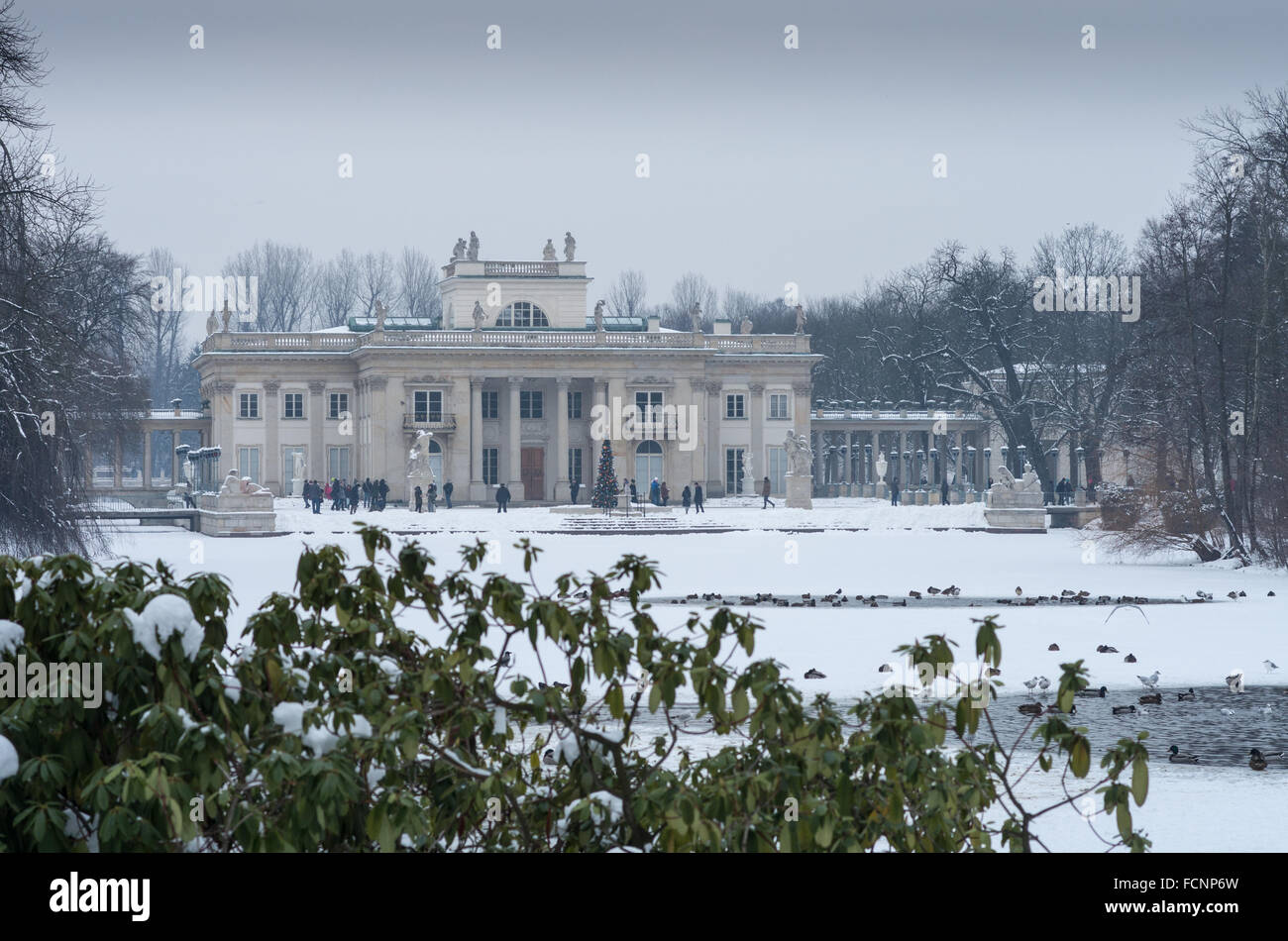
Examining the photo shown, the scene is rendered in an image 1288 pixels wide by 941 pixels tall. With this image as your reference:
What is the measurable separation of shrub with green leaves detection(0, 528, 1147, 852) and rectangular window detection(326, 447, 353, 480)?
2808 inches

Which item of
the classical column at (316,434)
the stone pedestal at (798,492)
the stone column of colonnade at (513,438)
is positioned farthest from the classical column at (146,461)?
the stone pedestal at (798,492)

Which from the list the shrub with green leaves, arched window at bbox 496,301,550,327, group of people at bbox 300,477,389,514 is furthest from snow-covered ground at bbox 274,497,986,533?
the shrub with green leaves

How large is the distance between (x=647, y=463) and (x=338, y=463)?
14.0m

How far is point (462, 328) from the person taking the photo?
7600cm

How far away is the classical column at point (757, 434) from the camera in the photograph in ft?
253

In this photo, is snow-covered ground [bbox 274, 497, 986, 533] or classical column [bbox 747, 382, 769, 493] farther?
classical column [bbox 747, 382, 769, 493]

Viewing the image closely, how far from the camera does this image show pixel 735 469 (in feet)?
254

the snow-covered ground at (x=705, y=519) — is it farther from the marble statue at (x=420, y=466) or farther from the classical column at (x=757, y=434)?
the classical column at (x=757, y=434)

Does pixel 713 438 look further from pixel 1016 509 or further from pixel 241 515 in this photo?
pixel 241 515

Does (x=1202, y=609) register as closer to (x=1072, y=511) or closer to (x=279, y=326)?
(x=1072, y=511)

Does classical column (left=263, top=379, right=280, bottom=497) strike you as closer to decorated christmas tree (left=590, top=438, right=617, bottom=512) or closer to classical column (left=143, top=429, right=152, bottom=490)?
classical column (left=143, top=429, right=152, bottom=490)

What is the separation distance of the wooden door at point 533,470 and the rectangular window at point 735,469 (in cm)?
857

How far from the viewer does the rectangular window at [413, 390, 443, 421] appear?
72.9 meters

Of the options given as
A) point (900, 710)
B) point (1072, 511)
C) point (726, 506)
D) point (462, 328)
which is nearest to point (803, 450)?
point (726, 506)
